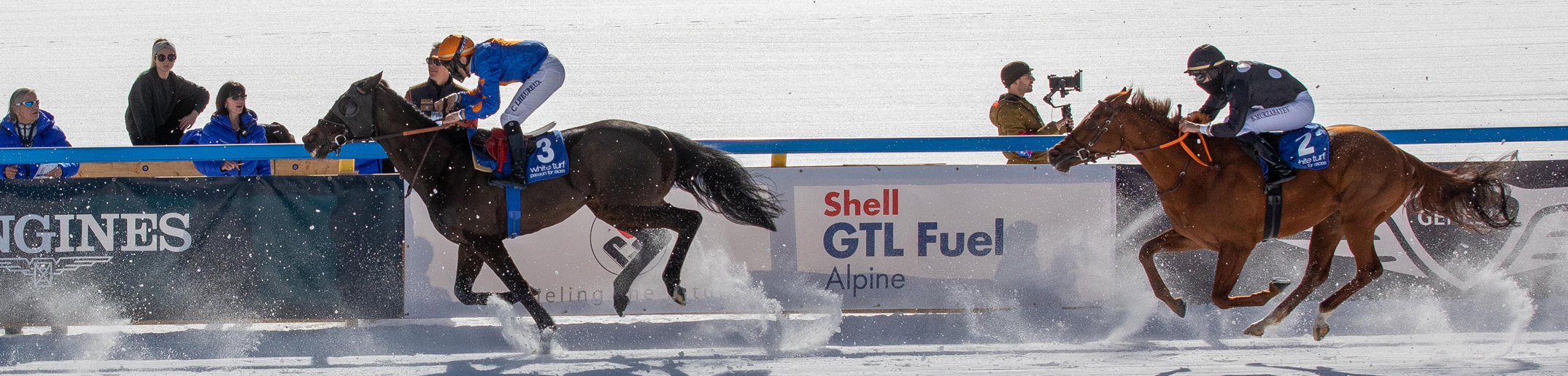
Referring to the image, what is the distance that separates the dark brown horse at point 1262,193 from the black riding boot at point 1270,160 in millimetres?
48

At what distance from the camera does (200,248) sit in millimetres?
5730

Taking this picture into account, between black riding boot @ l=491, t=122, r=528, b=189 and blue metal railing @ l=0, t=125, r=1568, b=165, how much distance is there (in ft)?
2.69

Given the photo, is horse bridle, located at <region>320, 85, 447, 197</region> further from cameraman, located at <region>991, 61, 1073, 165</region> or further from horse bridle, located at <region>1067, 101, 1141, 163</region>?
cameraman, located at <region>991, 61, 1073, 165</region>

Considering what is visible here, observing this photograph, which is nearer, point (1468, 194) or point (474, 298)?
point (474, 298)

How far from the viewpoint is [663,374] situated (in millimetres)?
4715

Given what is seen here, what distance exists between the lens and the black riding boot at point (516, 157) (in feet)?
17.0

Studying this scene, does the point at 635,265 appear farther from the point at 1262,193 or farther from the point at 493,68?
the point at 1262,193

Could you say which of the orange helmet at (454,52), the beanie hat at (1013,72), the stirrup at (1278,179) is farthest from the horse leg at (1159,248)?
the orange helmet at (454,52)

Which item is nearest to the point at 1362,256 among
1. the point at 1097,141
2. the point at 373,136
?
the point at 1097,141

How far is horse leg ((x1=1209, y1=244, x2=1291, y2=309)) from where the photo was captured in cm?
520

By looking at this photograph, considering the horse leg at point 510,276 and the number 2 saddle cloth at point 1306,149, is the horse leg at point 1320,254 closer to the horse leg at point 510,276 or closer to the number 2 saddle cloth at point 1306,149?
the number 2 saddle cloth at point 1306,149

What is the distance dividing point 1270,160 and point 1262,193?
0.16 metres

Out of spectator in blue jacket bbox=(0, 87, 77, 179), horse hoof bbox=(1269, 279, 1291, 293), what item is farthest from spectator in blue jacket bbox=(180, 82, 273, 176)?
horse hoof bbox=(1269, 279, 1291, 293)

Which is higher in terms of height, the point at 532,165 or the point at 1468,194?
the point at 532,165
